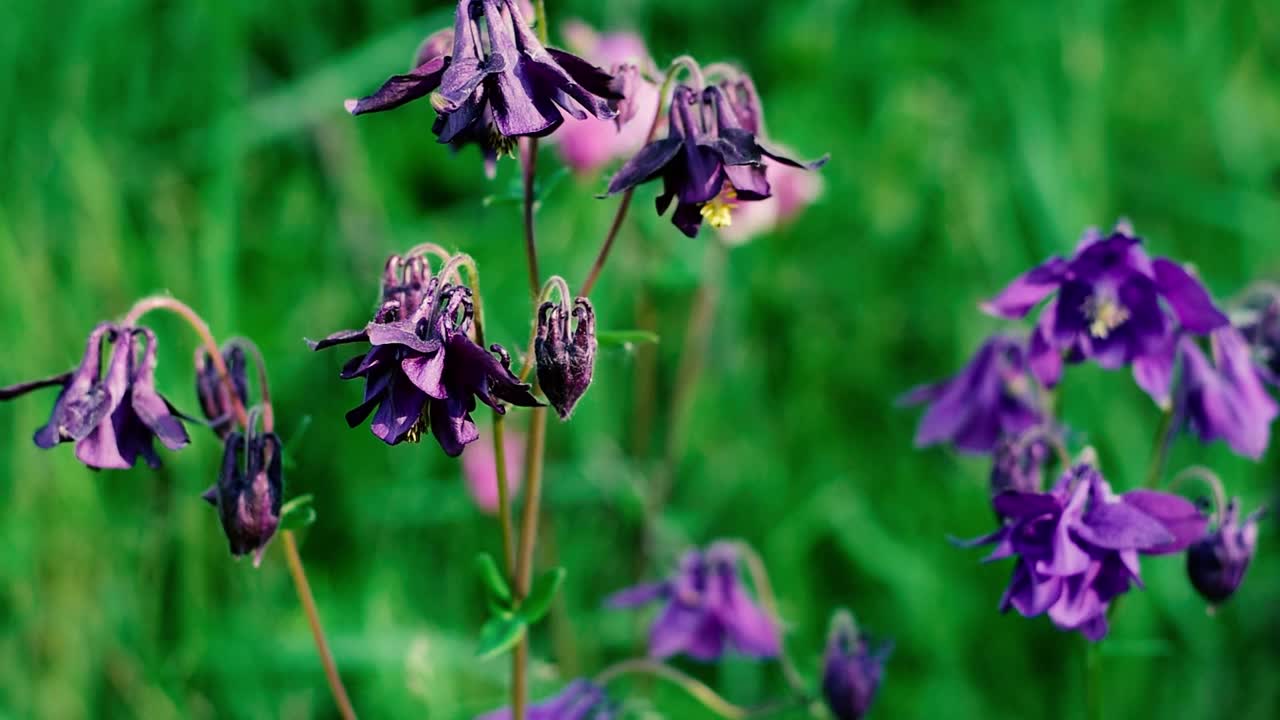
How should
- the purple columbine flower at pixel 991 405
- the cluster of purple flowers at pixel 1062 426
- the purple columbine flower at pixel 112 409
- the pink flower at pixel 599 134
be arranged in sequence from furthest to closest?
the pink flower at pixel 599 134, the purple columbine flower at pixel 991 405, the cluster of purple flowers at pixel 1062 426, the purple columbine flower at pixel 112 409

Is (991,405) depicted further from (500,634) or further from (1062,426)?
(500,634)

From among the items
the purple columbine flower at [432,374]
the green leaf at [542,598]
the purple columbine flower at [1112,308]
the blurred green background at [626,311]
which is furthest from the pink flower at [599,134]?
the purple columbine flower at [432,374]

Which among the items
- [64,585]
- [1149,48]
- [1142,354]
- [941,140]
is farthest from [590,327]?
[1149,48]

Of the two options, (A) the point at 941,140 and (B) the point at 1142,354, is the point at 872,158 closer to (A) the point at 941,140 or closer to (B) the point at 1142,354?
(A) the point at 941,140

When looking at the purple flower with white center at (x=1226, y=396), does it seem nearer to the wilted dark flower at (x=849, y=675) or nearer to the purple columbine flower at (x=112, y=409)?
the wilted dark flower at (x=849, y=675)

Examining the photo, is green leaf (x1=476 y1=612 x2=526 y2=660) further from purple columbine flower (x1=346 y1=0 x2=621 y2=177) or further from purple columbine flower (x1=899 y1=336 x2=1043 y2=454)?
purple columbine flower (x1=899 y1=336 x2=1043 y2=454)

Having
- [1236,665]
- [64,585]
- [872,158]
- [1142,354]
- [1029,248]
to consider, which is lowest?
[1236,665]
